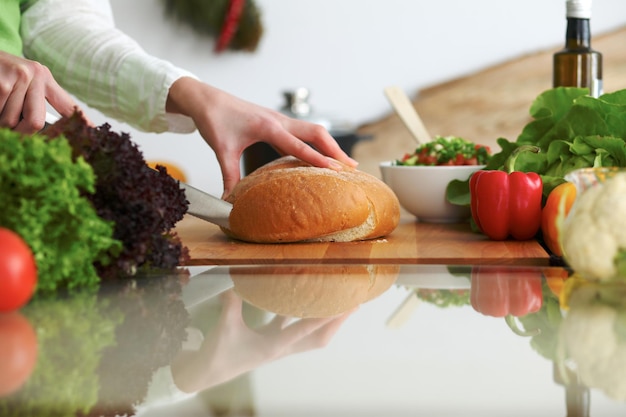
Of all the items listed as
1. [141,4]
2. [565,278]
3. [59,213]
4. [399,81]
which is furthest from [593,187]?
[141,4]

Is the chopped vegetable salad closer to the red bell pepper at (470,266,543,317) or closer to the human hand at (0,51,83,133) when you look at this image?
the red bell pepper at (470,266,543,317)

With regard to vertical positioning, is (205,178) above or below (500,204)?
below

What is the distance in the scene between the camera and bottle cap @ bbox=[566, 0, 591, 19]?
5.77 feet

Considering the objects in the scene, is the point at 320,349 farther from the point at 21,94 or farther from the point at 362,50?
the point at 362,50

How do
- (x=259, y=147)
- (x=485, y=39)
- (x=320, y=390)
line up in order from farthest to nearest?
(x=485, y=39) < (x=259, y=147) < (x=320, y=390)

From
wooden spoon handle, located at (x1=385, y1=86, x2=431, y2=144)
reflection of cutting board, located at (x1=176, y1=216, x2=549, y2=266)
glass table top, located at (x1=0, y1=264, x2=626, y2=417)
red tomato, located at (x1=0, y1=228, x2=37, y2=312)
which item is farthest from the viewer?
wooden spoon handle, located at (x1=385, y1=86, x2=431, y2=144)

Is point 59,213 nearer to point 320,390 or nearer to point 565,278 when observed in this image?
point 320,390

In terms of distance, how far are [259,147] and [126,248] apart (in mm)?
Result: 1241

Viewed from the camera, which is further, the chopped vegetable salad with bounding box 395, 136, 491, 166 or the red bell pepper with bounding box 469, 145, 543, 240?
the chopped vegetable salad with bounding box 395, 136, 491, 166

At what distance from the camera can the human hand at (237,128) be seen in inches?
62.4

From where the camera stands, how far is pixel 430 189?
5.70ft

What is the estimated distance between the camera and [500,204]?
1.44 metres

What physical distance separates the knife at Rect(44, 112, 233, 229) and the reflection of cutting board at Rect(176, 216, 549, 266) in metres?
0.04

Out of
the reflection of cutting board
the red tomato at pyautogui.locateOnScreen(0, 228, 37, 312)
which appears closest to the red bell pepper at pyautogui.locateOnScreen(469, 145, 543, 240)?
the reflection of cutting board
